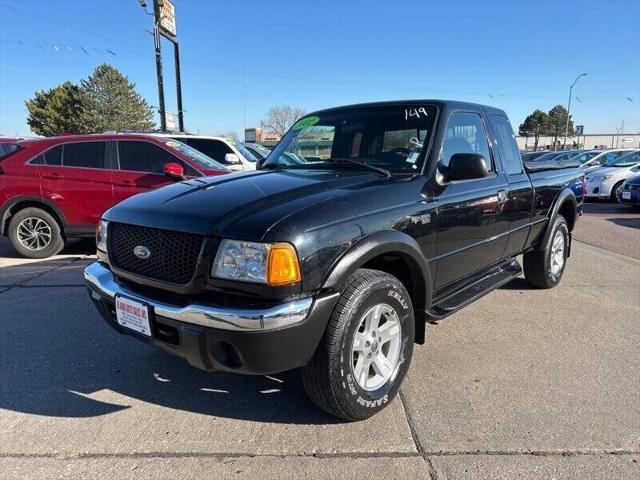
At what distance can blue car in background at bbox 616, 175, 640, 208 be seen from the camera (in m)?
12.4

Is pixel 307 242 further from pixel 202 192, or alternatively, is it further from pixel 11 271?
pixel 11 271

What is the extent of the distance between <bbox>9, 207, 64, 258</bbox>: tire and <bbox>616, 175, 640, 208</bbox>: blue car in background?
13.0 m

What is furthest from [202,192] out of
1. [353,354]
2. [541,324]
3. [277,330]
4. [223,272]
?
[541,324]

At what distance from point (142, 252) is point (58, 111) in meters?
57.7

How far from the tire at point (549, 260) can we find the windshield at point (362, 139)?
98.9 inches

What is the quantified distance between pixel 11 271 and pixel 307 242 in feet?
18.3

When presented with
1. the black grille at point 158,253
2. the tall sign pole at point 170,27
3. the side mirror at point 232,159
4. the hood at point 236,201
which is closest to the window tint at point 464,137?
the hood at point 236,201

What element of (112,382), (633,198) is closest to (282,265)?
(112,382)

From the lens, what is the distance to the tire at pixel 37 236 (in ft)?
23.0

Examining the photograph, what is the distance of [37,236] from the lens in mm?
7137

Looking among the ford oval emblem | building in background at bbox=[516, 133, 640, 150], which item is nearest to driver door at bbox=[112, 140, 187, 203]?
the ford oval emblem

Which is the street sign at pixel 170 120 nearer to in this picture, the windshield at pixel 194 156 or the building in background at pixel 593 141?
the windshield at pixel 194 156

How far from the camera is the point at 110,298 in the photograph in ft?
9.45

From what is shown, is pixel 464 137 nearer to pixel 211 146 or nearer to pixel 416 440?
pixel 416 440
